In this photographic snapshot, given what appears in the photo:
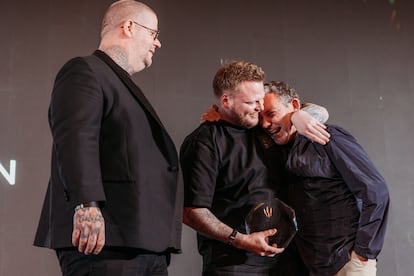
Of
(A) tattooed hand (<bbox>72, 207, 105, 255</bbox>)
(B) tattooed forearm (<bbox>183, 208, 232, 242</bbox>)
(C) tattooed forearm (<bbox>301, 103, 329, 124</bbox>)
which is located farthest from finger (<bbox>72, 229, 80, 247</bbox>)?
(C) tattooed forearm (<bbox>301, 103, 329, 124</bbox>)

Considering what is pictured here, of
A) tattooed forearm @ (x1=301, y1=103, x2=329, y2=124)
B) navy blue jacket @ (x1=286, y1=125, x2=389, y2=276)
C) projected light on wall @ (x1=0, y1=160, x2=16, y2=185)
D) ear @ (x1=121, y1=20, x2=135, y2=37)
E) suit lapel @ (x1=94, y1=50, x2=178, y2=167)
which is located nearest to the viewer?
suit lapel @ (x1=94, y1=50, x2=178, y2=167)

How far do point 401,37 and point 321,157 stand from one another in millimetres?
2173

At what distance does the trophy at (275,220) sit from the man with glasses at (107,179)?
0.38 meters

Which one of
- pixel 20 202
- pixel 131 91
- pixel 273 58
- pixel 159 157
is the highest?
pixel 273 58

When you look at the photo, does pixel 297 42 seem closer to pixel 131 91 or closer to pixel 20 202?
pixel 20 202

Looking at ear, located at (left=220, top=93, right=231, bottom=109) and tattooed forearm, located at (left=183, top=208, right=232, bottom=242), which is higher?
ear, located at (left=220, top=93, right=231, bottom=109)

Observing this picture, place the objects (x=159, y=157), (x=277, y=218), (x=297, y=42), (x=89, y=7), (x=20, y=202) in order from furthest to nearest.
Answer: (x=297, y=42), (x=89, y=7), (x=20, y=202), (x=277, y=218), (x=159, y=157)

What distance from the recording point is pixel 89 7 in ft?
11.5

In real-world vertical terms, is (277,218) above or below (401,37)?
below

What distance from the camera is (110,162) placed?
1597mm

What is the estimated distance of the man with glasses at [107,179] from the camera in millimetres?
1461

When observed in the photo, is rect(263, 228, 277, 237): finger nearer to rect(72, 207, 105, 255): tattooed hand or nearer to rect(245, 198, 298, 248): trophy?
rect(245, 198, 298, 248): trophy

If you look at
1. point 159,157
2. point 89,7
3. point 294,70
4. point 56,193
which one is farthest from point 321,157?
point 89,7

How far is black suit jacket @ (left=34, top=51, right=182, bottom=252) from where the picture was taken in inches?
58.2
